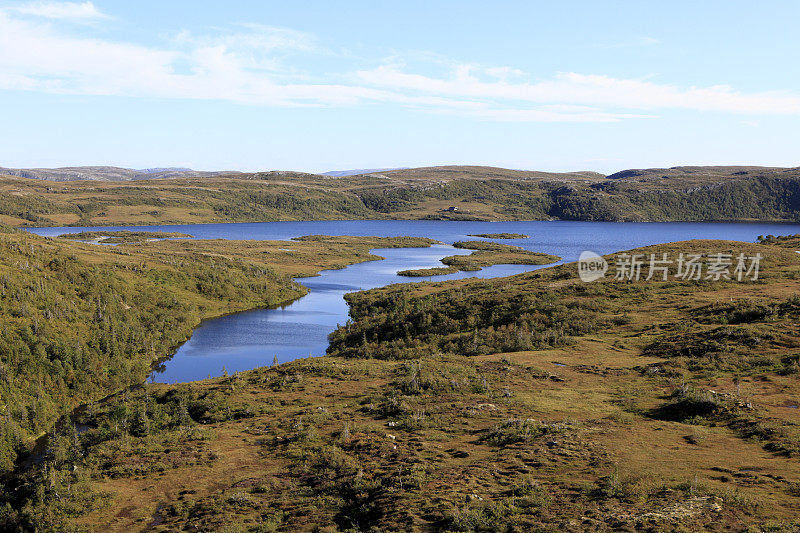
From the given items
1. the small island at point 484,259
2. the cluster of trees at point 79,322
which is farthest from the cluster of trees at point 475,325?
the small island at point 484,259

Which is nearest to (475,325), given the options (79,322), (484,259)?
(79,322)

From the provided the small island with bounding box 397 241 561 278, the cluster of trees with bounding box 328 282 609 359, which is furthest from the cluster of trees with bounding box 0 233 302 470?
the small island with bounding box 397 241 561 278

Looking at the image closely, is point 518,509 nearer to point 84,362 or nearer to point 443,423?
point 443,423

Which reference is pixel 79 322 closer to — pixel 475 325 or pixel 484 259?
pixel 475 325

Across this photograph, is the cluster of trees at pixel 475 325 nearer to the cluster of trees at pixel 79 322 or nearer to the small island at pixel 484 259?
the cluster of trees at pixel 79 322

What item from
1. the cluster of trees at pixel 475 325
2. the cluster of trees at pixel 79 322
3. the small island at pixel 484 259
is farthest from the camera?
the small island at pixel 484 259

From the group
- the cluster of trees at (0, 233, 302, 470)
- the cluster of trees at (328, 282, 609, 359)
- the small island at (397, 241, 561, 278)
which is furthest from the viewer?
the small island at (397, 241, 561, 278)

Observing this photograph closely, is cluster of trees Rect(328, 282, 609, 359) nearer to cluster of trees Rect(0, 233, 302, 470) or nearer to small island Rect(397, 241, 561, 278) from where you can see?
cluster of trees Rect(0, 233, 302, 470)

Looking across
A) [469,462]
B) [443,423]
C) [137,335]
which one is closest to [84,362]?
[137,335]
